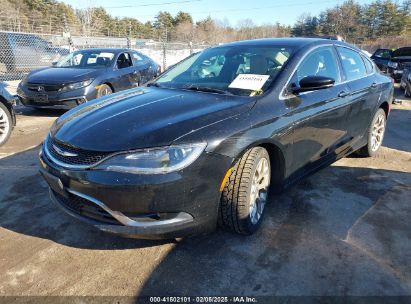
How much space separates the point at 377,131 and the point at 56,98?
228 inches

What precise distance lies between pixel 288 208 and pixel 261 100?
1154 mm

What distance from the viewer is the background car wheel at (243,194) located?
267cm

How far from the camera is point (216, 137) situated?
246 cm

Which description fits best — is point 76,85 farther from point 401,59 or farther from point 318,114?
point 401,59

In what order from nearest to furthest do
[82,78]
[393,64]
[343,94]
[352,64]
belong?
[343,94]
[352,64]
[82,78]
[393,64]

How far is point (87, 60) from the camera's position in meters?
8.41

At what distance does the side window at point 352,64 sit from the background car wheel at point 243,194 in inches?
75.6

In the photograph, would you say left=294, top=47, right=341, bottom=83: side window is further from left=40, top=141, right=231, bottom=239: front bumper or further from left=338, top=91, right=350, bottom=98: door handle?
left=40, top=141, right=231, bottom=239: front bumper

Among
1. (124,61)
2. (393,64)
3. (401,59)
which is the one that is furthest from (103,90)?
(401,59)

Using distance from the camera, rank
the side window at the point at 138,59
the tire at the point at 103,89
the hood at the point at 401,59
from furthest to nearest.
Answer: the hood at the point at 401,59, the side window at the point at 138,59, the tire at the point at 103,89

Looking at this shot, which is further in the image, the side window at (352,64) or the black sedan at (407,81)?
the black sedan at (407,81)

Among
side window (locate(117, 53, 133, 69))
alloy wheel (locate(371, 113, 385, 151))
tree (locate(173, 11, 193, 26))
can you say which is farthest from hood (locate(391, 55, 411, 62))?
tree (locate(173, 11, 193, 26))

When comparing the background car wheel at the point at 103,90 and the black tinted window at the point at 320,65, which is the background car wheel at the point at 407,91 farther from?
the background car wheel at the point at 103,90

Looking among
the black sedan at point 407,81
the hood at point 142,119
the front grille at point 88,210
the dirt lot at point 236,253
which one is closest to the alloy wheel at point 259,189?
the dirt lot at point 236,253
